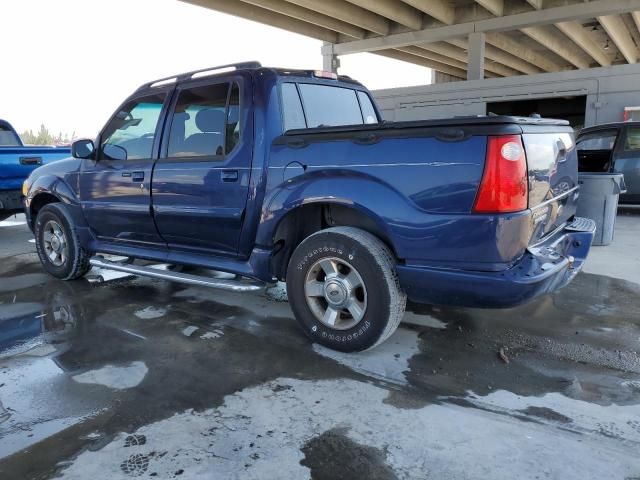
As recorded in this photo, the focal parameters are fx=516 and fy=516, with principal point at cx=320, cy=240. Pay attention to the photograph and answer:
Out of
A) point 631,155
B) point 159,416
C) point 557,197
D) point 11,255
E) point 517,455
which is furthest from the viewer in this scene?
point 631,155

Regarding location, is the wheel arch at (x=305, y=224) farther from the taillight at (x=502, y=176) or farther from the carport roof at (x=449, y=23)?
the carport roof at (x=449, y=23)

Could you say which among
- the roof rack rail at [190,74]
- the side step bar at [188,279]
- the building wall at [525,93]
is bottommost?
the side step bar at [188,279]

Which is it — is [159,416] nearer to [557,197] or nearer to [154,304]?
[154,304]

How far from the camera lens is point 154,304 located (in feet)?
15.7

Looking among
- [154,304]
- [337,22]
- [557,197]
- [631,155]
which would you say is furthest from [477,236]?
[337,22]

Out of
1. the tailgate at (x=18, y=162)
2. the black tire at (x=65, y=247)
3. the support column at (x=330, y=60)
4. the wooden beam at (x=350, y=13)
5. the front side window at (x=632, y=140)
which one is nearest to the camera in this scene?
the black tire at (x=65, y=247)

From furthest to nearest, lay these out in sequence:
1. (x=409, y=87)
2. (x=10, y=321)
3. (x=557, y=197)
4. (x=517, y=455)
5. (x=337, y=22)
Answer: (x=337, y=22) → (x=409, y=87) → (x=10, y=321) → (x=557, y=197) → (x=517, y=455)

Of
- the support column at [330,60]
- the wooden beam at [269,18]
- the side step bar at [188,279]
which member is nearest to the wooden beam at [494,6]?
the wooden beam at [269,18]

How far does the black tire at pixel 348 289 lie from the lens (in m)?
3.28

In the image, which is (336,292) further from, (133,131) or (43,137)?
(43,137)

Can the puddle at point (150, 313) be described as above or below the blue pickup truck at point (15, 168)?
below

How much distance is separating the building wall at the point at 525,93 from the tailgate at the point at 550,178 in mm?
11477

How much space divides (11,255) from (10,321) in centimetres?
314

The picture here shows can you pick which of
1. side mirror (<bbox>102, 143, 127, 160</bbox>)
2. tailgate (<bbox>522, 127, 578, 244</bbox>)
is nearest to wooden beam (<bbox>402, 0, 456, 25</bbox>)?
side mirror (<bbox>102, 143, 127, 160</bbox>)
